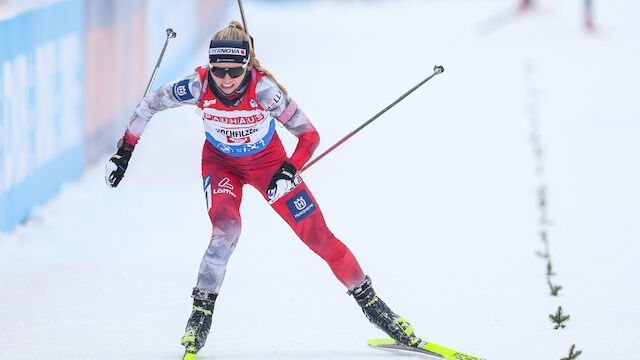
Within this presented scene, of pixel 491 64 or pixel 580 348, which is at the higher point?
pixel 491 64

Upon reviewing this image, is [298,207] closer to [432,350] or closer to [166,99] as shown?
[166,99]

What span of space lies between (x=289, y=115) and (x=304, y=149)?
0.62 ft

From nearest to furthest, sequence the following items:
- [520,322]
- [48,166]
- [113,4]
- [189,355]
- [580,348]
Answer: [189,355]
[580,348]
[520,322]
[48,166]
[113,4]

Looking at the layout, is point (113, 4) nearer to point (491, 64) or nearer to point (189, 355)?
point (189, 355)

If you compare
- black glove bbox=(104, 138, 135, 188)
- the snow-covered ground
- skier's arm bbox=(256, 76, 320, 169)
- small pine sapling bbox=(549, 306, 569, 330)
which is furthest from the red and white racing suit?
small pine sapling bbox=(549, 306, 569, 330)

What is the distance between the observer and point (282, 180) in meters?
5.16

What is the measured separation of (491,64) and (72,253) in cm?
1267

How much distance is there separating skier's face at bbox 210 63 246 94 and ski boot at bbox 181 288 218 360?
102 cm

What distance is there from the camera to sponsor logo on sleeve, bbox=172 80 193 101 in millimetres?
5223

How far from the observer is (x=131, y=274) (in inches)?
284

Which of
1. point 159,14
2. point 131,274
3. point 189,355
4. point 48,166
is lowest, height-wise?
point 189,355

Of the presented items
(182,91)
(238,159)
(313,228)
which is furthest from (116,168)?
(313,228)

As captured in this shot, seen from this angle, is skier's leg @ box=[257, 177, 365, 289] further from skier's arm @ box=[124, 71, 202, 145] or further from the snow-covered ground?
skier's arm @ box=[124, 71, 202, 145]

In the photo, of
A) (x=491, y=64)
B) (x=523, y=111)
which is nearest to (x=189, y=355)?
(x=523, y=111)
